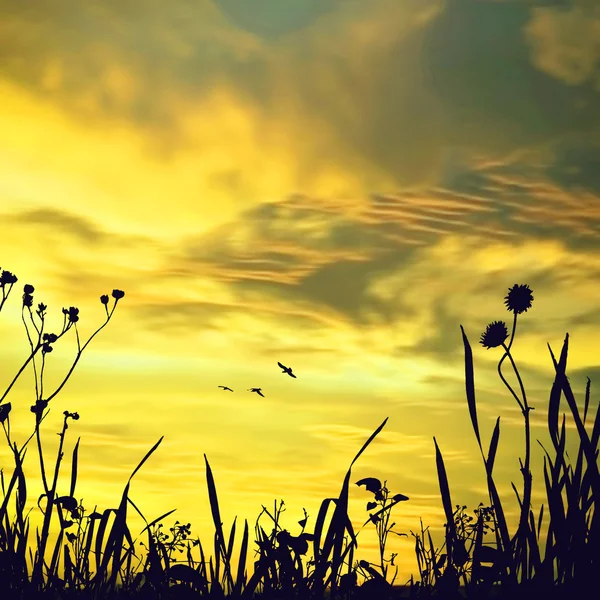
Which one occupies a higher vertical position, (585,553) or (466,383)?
(466,383)

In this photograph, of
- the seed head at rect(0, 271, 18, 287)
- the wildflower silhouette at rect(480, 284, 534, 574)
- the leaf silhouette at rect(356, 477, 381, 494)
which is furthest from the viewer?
the seed head at rect(0, 271, 18, 287)

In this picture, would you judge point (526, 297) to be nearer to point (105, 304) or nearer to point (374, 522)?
point (374, 522)

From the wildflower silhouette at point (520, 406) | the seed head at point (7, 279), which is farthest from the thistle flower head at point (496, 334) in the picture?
the seed head at point (7, 279)

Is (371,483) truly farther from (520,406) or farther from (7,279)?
(7,279)

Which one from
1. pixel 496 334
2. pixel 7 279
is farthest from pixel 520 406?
pixel 7 279

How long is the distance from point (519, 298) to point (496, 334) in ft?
1.24

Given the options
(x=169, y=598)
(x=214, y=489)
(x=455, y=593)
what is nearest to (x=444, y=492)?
(x=455, y=593)

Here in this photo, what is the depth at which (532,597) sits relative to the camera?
3656 millimetres

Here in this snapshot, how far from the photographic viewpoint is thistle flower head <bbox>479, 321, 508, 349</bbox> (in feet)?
14.8

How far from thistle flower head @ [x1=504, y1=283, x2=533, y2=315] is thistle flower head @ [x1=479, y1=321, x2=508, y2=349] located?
5.2 inches

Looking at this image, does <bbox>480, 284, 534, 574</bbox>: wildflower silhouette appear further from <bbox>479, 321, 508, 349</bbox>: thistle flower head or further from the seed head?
the seed head

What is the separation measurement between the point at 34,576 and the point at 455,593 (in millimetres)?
2309

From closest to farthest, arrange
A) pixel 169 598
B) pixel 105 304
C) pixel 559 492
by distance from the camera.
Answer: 1. pixel 559 492
2. pixel 169 598
3. pixel 105 304

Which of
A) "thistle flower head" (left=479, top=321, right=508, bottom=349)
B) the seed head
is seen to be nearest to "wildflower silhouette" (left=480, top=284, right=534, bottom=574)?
"thistle flower head" (left=479, top=321, right=508, bottom=349)
